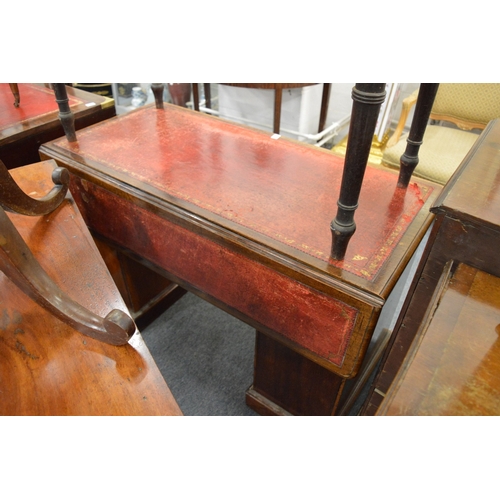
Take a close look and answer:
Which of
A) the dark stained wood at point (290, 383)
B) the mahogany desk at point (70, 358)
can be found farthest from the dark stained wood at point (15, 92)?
the dark stained wood at point (290, 383)

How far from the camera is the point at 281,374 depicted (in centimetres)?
132

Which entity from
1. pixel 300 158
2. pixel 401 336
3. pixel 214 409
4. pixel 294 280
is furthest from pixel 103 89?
pixel 401 336

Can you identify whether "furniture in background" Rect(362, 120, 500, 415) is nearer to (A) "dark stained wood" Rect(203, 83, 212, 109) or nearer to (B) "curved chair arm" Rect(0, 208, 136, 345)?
(B) "curved chair arm" Rect(0, 208, 136, 345)

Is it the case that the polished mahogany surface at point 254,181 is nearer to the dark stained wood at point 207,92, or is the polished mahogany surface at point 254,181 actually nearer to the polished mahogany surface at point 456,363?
the polished mahogany surface at point 456,363

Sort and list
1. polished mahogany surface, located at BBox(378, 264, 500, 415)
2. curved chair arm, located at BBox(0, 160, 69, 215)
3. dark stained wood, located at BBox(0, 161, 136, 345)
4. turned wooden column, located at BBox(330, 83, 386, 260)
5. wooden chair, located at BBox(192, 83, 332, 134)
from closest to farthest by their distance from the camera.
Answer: polished mahogany surface, located at BBox(378, 264, 500, 415), turned wooden column, located at BBox(330, 83, 386, 260), dark stained wood, located at BBox(0, 161, 136, 345), curved chair arm, located at BBox(0, 160, 69, 215), wooden chair, located at BBox(192, 83, 332, 134)

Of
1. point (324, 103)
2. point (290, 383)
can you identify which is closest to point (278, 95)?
point (324, 103)

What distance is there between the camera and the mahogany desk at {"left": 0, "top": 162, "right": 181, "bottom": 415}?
2.24ft

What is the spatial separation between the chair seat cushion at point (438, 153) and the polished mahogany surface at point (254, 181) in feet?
2.86

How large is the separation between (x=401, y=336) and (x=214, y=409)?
89 centimetres

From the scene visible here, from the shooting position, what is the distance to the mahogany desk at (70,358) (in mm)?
682

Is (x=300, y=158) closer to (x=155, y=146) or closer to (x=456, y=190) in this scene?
(x=155, y=146)

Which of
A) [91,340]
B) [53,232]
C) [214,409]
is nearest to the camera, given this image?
[91,340]

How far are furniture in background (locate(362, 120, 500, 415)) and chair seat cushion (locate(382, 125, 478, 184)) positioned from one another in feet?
3.58

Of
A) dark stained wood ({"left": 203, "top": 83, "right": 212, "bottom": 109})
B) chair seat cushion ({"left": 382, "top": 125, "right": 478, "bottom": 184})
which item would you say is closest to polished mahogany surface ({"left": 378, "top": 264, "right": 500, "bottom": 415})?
chair seat cushion ({"left": 382, "top": 125, "right": 478, "bottom": 184})
